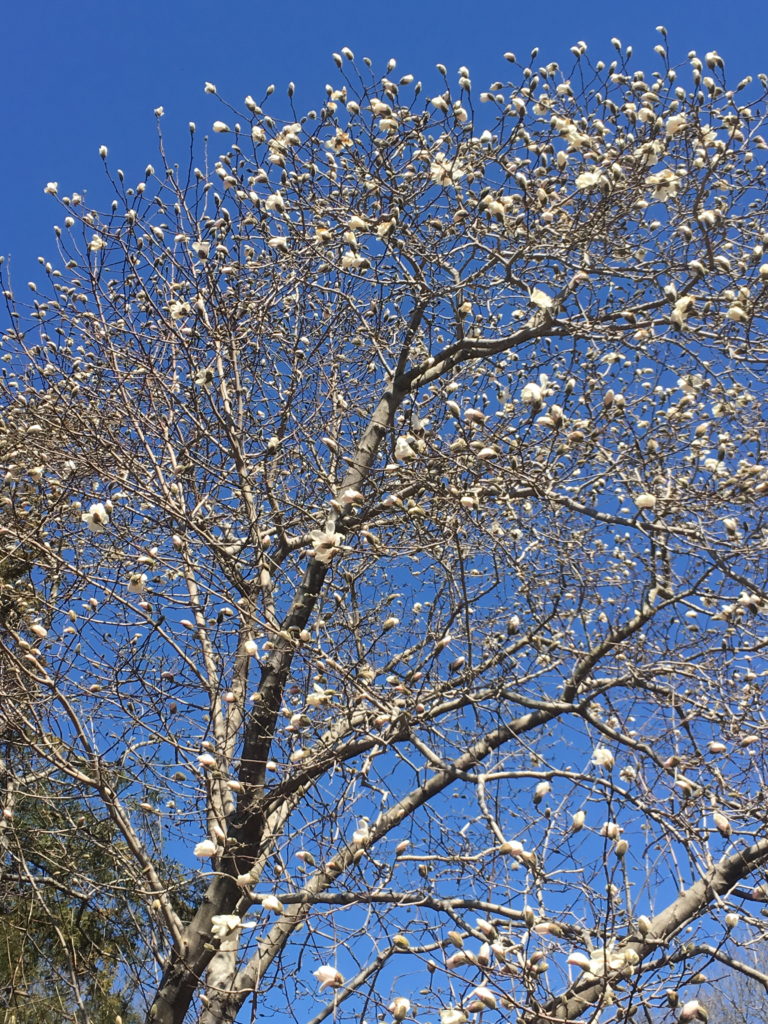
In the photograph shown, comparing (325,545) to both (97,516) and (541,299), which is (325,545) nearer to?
(97,516)

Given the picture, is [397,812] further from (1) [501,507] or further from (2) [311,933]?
(1) [501,507]

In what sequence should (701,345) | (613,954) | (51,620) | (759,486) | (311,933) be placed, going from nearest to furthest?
(613,954), (311,933), (759,486), (701,345), (51,620)

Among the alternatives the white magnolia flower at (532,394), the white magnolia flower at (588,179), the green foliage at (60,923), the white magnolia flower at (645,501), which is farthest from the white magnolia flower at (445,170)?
the green foliage at (60,923)

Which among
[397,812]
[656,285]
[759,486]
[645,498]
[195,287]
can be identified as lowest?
[397,812]

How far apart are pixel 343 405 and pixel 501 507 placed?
3.48ft

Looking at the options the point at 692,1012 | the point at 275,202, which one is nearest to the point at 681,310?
the point at 275,202

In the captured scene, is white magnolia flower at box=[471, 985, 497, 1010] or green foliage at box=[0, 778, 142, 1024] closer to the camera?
white magnolia flower at box=[471, 985, 497, 1010]

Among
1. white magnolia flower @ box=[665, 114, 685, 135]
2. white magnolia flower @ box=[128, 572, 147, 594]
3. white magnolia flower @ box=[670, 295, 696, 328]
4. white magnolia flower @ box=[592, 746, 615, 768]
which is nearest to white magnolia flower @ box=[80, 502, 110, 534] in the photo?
white magnolia flower @ box=[128, 572, 147, 594]

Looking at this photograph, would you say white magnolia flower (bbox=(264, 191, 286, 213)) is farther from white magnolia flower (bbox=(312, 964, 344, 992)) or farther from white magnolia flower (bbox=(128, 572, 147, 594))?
white magnolia flower (bbox=(312, 964, 344, 992))

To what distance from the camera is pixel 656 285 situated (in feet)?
15.2

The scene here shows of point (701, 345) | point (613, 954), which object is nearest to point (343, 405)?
point (701, 345)

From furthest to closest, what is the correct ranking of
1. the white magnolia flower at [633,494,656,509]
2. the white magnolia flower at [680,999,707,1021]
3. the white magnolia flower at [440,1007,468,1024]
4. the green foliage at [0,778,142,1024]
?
the green foliage at [0,778,142,1024]
the white magnolia flower at [633,494,656,509]
the white magnolia flower at [440,1007,468,1024]
the white magnolia flower at [680,999,707,1021]

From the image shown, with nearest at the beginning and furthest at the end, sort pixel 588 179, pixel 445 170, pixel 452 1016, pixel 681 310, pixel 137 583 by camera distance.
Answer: pixel 452 1016, pixel 137 583, pixel 681 310, pixel 588 179, pixel 445 170

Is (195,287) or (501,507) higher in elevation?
(195,287)
